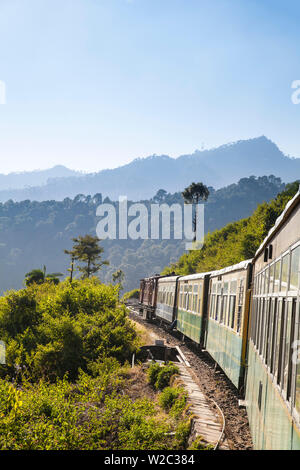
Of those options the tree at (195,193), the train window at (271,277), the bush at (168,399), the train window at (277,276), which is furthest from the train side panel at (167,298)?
the tree at (195,193)

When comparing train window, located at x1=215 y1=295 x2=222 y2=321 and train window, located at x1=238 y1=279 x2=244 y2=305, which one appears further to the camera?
train window, located at x1=215 y1=295 x2=222 y2=321

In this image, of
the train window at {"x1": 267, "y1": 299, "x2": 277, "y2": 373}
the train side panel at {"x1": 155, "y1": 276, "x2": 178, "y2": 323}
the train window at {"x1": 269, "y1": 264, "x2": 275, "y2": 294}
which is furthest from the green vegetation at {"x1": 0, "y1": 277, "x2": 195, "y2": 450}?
the train side panel at {"x1": 155, "y1": 276, "x2": 178, "y2": 323}

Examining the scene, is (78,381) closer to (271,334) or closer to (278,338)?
(271,334)

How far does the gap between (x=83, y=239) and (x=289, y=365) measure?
5447 centimetres

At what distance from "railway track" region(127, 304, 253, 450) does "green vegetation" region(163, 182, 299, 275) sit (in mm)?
21847

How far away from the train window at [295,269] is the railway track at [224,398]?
13.9 feet

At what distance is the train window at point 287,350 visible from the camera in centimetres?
358

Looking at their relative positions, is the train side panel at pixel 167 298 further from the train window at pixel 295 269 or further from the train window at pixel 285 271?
the train window at pixel 295 269

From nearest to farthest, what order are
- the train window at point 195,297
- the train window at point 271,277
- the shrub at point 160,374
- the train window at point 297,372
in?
the train window at point 297,372, the train window at point 271,277, the shrub at point 160,374, the train window at point 195,297

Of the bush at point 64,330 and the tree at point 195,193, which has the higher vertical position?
the tree at point 195,193

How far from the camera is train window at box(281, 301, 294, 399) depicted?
3.58 meters

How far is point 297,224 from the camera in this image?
359 centimetres

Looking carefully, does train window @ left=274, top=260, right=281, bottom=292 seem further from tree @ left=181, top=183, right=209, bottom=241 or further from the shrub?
tree @ left=181, top=183, right=209, bottom=241
